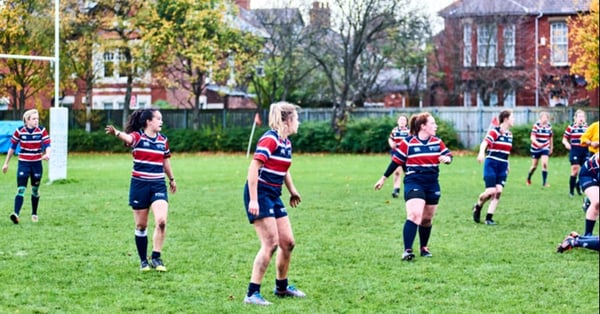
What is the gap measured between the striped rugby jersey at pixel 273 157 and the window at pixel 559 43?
1768 inches

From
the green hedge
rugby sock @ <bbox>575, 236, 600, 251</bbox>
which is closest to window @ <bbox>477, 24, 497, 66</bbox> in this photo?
the green hedge

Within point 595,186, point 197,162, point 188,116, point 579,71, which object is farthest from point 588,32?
point 595,186

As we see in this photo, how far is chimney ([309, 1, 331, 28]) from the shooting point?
46094mm

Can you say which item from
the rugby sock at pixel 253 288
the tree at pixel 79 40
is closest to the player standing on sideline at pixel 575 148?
the rugby sock at pixel 253 288

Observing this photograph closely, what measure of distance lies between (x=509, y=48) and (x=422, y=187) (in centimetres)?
4252

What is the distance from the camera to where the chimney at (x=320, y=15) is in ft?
151

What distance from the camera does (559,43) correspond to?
5084 centimetres

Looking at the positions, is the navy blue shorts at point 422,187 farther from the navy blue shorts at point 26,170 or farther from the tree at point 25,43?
the tree at point 25,43

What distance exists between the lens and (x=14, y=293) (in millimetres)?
8609

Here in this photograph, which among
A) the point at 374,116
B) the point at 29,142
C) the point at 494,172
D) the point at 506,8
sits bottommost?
the point at 494,172

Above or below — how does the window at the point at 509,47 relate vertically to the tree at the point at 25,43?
above

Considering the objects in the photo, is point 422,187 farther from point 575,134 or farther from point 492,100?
point 492,100

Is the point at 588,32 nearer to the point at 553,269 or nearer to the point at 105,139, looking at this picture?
Result: the point at 105,139

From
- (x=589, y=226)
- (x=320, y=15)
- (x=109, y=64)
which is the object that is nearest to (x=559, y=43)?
(x=320, y=15)
